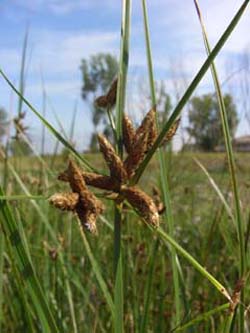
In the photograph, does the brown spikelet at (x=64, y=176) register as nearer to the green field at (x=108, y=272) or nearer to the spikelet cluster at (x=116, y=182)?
the spikelet cluster at (x=116, y=182)

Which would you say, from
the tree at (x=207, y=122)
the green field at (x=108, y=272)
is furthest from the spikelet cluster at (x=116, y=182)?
the tree at (x=207, y=122)

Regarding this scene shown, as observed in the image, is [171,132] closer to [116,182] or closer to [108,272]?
[116,182]

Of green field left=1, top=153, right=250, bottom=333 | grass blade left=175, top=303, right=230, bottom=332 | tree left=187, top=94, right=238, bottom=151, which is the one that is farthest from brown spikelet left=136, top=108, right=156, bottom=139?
tree left=187, top=94, right=238, bottom=151

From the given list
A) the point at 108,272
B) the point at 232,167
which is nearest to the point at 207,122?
the point at 108,272

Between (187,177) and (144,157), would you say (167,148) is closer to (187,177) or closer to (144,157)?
(187,177)

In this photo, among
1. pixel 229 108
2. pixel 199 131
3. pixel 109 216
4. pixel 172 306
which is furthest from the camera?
pixel 229 108

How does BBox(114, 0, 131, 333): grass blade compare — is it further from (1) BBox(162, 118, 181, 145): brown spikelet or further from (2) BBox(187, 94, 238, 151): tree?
(2) BBox(187, 94, 238, 151): tree

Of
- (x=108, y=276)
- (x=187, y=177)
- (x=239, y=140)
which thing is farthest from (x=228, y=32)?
(x=239, y=140)
